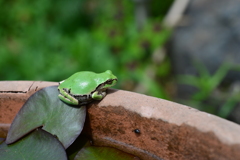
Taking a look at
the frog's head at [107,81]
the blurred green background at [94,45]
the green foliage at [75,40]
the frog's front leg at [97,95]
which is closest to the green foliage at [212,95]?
the blurred green background at [94,45]

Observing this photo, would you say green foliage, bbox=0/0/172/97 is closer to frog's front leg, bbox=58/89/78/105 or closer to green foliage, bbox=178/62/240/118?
green foliage, bbox=178/62/240/118

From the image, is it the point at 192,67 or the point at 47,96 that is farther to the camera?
the point at 192,67

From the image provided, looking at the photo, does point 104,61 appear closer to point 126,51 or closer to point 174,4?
point 126,51

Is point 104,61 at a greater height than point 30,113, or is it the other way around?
point 30,113

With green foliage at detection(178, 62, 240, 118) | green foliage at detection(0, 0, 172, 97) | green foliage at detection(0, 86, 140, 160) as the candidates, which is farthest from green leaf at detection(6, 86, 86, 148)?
green foliage at detection(178, 62, 240, 118)

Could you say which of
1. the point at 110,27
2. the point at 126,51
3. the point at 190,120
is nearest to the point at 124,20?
the point at 110,27

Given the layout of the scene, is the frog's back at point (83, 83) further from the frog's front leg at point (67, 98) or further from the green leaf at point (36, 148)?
the green leaf at point (36, 148)
